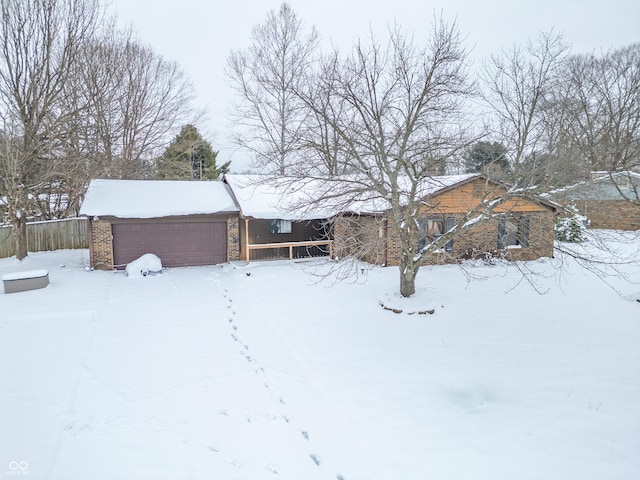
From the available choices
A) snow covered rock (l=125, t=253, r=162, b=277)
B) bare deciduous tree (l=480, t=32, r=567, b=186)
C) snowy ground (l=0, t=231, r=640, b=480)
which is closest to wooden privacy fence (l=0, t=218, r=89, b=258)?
snow covered rock (l=125, t=253, r=162, b=277)

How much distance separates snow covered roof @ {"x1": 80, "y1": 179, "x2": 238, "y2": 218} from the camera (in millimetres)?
13758

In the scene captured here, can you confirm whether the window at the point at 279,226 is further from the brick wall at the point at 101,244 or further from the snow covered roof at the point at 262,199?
the brick wall at the point at 101,244

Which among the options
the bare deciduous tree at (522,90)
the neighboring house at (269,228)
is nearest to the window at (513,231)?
the bare deciduous tree at (522,90)

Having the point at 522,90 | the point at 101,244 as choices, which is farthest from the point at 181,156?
the point at 522,90

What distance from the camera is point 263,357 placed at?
6.95 meters

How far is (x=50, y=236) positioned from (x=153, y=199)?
19.9 feet

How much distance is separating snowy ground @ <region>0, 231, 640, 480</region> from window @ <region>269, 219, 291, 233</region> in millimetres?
5977

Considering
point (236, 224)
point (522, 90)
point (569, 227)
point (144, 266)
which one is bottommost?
point (144, 266)

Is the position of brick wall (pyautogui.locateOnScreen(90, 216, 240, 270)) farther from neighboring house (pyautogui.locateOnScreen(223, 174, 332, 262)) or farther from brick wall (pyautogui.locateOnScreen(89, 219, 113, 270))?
neighboring house (pyautogui.locateOnScreen(223, 174, 332, 262))

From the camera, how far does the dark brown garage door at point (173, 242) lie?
46.5 ft

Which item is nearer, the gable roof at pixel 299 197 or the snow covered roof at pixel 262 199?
the gable roof at pixel 299 197

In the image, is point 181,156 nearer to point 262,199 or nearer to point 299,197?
point 262,199

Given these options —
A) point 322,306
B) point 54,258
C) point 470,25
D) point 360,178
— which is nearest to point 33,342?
point 322,306

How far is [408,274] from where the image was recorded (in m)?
9.93
